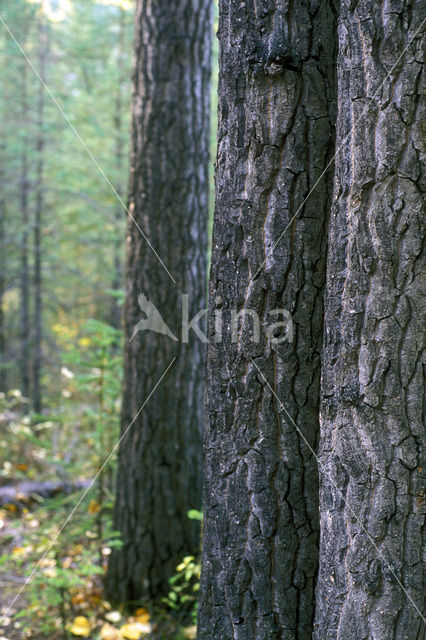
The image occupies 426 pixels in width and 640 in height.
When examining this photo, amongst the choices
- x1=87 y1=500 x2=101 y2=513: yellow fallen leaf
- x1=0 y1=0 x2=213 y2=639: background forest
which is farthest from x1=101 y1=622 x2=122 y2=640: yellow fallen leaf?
x1=0 y1=0 x2=213 y2=639: background forest

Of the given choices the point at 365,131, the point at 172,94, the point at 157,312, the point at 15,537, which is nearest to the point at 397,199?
the point at 365,131

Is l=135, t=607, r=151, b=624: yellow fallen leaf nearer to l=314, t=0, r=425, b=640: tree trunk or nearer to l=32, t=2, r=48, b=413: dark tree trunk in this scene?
l=314, t=0, r=425, b=640: tree trunk

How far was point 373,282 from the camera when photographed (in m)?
1.73

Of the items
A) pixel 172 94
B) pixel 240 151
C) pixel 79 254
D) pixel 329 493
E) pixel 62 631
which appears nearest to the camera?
pixel 329 493

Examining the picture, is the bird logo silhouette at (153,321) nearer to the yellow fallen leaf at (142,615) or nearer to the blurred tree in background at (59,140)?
the yellow fallen leaf at (142,615)

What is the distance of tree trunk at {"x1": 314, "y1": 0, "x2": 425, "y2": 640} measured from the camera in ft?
5.50

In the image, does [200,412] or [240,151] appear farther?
[200,412]

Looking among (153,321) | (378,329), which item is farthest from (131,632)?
(378,329)

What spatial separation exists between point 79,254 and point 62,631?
11202 mm

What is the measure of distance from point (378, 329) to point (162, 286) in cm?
231

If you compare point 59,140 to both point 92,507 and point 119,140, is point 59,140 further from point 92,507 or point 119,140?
point 92,507

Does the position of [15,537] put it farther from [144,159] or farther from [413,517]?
[413,517]

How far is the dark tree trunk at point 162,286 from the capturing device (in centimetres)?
375

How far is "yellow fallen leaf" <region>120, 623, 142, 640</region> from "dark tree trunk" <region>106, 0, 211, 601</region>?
43cm
